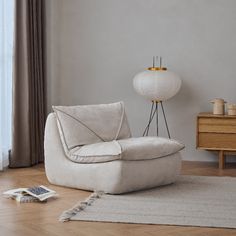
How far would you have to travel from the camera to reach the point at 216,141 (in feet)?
18.6

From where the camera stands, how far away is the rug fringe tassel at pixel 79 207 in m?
3.71

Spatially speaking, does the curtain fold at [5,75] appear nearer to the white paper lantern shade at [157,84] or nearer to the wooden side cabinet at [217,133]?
the white paper lantern shade at [157,84]

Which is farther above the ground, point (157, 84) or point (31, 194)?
point (157, 84)

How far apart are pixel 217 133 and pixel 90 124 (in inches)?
57.7

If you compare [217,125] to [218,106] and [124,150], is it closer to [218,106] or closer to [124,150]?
[218,106]

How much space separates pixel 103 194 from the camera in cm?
439

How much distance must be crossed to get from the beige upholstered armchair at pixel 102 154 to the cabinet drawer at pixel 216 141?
37.1 inches

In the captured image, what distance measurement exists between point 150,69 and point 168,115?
0.68 m

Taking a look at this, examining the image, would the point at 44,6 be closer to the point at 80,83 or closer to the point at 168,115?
the point at 80,83

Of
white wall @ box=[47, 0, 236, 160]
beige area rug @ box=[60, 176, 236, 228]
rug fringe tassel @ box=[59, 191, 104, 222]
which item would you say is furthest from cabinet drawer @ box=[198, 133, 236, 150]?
rug fringe tassel @ box=[59, 191, 104, 222]

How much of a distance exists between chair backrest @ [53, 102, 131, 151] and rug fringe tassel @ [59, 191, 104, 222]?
1.68 ft

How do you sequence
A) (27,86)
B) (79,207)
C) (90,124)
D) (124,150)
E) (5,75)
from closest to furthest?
1. (79,207)
2. (124,150)
3. (90,124)
4. (5,75)
5. (27,86)

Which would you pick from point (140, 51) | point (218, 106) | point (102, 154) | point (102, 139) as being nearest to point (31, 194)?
point (102, 154)

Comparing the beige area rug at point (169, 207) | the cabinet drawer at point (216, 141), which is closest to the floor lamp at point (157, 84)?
the cabinet drawer at point (216, 141)
